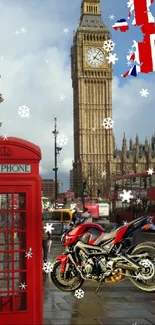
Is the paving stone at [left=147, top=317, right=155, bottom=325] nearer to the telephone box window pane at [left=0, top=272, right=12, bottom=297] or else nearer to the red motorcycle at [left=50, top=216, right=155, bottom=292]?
the red motorcycle at [left=50, top=216, right=155, bottom=292]

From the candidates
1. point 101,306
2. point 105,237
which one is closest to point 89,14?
point 105,237

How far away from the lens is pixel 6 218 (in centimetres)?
559

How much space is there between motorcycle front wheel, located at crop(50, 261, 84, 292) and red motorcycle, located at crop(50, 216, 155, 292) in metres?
0.12

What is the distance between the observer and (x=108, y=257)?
7.97 m

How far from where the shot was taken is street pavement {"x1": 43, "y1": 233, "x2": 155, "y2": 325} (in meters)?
6.91

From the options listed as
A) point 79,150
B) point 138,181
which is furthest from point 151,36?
point 79,150

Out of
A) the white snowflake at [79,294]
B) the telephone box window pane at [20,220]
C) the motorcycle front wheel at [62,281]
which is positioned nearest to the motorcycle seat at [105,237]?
the motorcycle front wheel at [62,281]

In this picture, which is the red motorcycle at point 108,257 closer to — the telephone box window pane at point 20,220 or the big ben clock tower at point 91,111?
the telephone box window pane at point 20,220

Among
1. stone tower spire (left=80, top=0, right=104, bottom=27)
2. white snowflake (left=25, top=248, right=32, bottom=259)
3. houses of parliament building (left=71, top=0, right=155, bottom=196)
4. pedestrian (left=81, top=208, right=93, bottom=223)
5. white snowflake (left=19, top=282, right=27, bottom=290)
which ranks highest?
stone tower spire (left=80, top=0, right=104, bottom=27)

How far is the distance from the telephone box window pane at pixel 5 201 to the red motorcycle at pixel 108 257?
8.61 ft

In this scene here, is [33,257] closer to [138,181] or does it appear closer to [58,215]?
[138,181]

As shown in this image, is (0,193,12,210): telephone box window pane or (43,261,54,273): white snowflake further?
(43,261,54,273): white snowflake

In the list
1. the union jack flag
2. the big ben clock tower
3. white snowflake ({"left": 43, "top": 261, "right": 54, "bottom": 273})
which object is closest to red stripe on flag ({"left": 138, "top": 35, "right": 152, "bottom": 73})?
the union jack flag

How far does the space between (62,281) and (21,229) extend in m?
3.30
